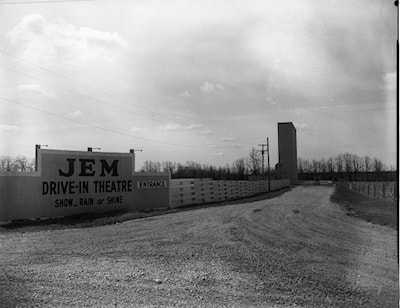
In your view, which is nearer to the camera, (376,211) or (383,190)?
(383,190)

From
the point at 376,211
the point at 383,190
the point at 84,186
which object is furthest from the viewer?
the point at 84,186

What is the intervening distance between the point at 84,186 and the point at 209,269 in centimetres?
735

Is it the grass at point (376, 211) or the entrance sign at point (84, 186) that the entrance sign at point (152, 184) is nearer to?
the entrance sign at point (84, 186)

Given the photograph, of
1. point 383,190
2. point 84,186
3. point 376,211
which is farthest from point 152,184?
point 383,190

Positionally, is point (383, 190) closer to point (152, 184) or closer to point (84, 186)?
point (84, 186)

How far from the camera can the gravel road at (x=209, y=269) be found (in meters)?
3.02

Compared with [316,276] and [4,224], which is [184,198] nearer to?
[4,224]

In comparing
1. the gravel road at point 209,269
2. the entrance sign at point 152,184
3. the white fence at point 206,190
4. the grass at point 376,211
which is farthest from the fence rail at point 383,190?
the entrance sign at point 152,184

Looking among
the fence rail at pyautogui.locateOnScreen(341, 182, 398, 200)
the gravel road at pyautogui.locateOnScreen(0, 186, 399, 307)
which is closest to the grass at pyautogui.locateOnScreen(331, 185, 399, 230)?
the fence rail at pyautogui.locateOnScreen(341, 182, 398, 200)

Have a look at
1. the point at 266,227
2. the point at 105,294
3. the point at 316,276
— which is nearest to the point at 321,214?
the point at 266,227

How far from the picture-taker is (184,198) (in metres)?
13.0

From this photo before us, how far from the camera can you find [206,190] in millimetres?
13945

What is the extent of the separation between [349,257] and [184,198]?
31.2 feet

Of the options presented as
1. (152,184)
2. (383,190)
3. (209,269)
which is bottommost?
(209,269)
